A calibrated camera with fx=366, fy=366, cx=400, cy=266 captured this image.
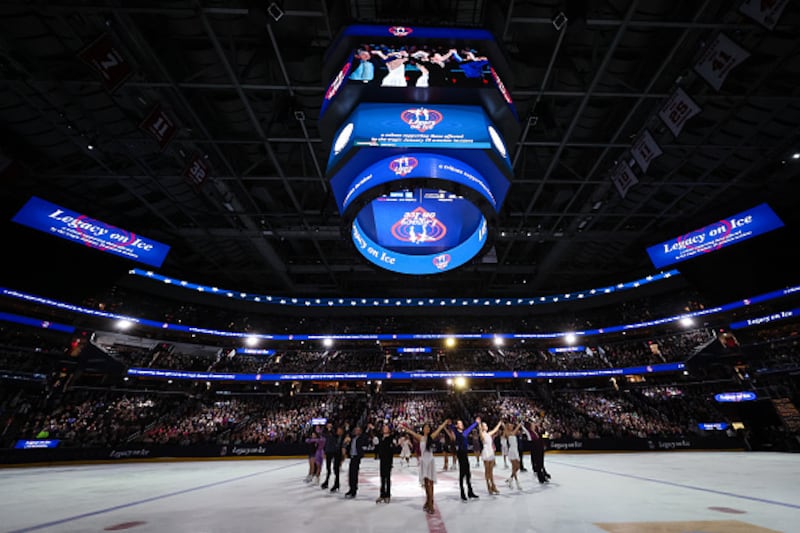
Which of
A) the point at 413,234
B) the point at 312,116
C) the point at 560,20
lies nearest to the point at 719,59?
the point at 560,20

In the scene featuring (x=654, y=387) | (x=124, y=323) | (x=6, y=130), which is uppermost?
(x=6, y=130)

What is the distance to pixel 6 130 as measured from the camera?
14383mm

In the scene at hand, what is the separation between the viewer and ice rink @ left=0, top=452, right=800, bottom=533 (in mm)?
5512

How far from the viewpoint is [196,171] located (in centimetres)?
1379

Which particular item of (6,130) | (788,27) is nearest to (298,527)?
(788,27)

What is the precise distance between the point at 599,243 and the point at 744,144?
11305mm

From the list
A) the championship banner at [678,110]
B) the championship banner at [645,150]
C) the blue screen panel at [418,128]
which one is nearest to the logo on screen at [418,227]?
the blue screen panel at [418,128]

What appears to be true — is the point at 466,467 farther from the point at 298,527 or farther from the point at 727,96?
the point at 727,96

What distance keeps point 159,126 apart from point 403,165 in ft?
27.1

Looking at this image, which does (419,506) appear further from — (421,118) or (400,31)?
(400,31)

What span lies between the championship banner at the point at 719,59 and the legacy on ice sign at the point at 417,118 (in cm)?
466

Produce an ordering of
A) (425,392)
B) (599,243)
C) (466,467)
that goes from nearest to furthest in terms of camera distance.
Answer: (466,467)
(599,243)
(425,392)

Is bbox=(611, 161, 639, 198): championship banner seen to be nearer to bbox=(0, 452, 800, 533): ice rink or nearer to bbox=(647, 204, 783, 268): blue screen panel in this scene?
bbox=(0, 452, 800, 533): ice rink

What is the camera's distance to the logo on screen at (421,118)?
27.2 feet
